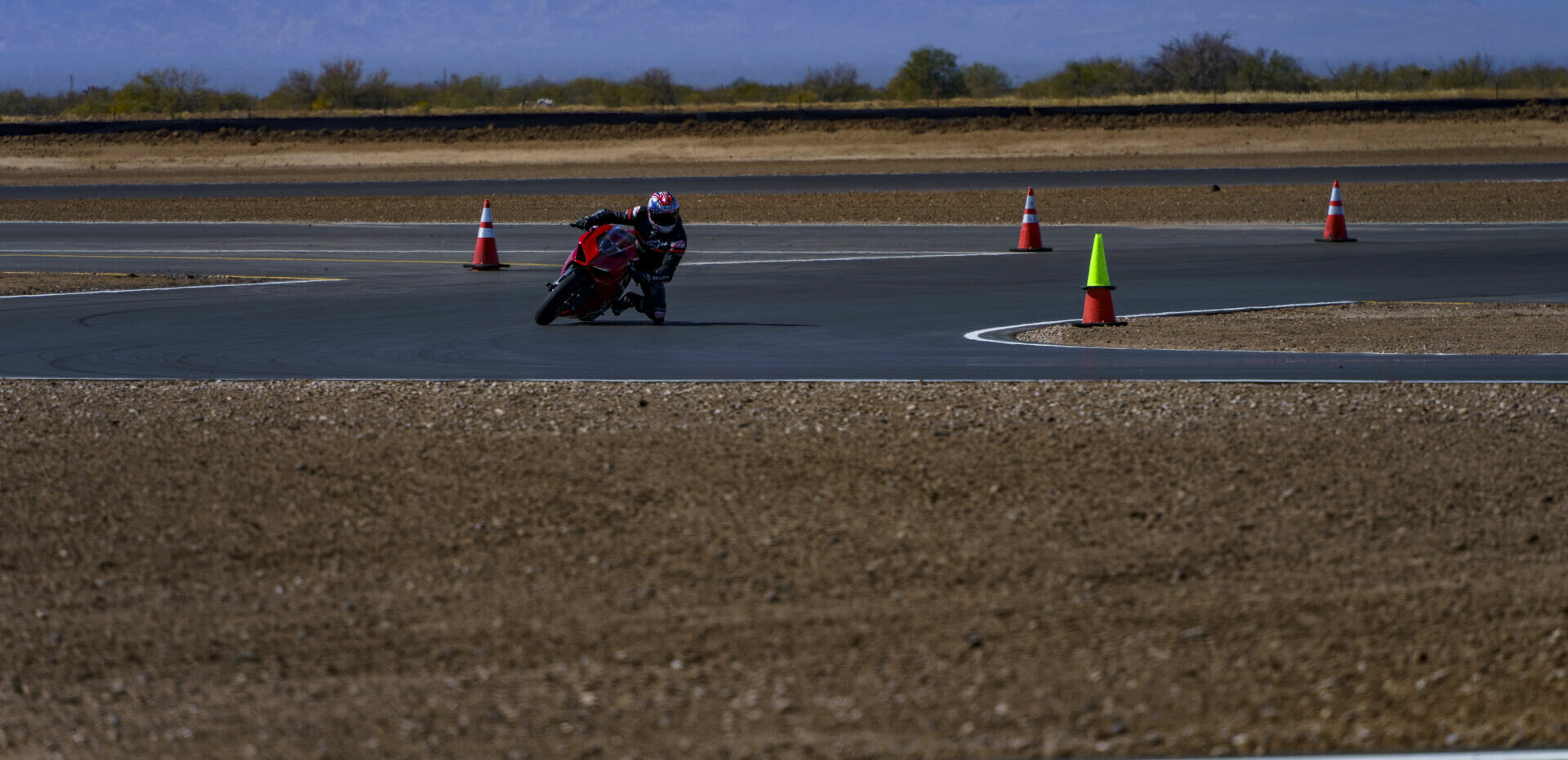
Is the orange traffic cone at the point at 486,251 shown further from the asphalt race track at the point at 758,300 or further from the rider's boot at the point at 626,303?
the rider's boot at the point at 626,303

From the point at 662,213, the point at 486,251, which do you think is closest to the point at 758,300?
the point at 662,213

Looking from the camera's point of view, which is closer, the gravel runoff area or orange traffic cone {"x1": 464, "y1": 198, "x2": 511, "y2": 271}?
the gravel runoff area

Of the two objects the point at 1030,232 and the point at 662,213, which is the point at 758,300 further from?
the point at 1030,232

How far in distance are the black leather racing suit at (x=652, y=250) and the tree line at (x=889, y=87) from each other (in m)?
61.3

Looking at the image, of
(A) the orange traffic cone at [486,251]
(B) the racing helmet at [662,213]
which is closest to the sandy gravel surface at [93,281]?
(A) the orange traffic cone at [486,251]

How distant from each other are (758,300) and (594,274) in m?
2.76

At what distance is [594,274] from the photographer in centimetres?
1425

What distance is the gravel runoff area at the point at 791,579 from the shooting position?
5.04 metres

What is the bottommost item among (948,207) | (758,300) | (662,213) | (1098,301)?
(758,300)

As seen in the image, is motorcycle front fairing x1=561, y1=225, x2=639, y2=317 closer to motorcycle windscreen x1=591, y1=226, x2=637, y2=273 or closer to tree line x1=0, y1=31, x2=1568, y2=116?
motorcycle windscreen x1=591, y1=226, x2=637, y2=273

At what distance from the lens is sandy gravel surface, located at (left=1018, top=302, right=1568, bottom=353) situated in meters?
12.6

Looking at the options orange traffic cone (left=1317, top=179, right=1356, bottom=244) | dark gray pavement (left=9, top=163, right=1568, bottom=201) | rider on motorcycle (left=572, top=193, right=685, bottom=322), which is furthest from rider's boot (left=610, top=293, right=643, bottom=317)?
dark gray pavement (left=9, top=163, right=1568, bottom=201)

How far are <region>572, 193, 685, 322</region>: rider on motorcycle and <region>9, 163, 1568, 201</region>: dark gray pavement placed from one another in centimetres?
2343

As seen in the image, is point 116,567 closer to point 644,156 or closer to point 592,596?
point 592,596
